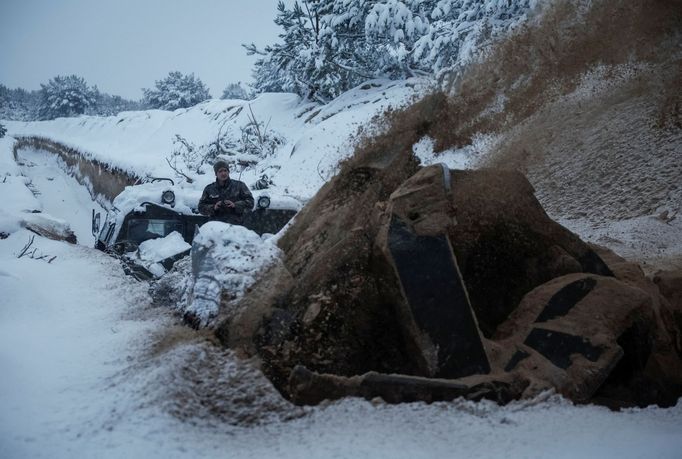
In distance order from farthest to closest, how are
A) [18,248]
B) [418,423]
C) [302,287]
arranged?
[18,248], [302,287], [418,423]

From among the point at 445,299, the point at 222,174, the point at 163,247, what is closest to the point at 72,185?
the point at 163,247

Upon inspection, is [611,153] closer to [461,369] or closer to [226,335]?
[461,369]

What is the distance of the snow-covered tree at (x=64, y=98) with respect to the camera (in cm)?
5319

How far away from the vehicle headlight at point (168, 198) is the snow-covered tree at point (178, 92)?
42.3 metres

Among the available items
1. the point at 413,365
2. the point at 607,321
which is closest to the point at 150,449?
the point at 413,365

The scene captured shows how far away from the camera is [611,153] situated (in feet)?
21.7

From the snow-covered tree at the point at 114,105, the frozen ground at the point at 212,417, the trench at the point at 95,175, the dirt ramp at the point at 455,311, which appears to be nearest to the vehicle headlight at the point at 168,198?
the frozen ground at the point at 212,417

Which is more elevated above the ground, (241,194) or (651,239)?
(241,194)

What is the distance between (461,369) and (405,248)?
723mm

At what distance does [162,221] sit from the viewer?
21.7 ft

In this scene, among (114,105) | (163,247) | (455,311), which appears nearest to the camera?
(455,311)

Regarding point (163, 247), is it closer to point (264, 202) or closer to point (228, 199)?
point (228, 199)

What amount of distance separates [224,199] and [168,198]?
1206 mm

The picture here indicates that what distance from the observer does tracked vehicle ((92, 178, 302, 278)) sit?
6.21m
